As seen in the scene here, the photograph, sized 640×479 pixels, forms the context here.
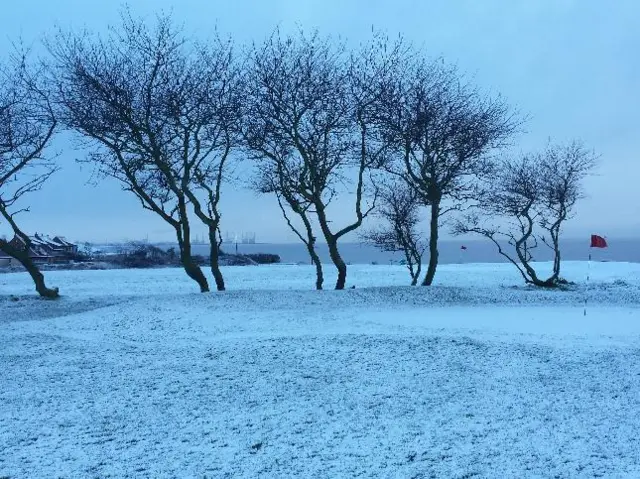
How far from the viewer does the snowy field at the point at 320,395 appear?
6160 millimetres

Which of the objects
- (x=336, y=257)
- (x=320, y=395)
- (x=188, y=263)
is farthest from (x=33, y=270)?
(x=320, y=395)

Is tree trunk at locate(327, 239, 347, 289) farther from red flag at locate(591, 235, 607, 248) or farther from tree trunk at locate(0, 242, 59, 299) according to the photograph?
tree trunk at locate(0, 242, 59, 299)

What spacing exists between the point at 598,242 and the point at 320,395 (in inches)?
517

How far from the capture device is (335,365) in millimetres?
9586

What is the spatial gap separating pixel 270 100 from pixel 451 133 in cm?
594

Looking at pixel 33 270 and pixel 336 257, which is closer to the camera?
pixel 336 257

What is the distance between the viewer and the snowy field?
243 inches

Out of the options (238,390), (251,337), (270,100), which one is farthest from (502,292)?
(238,390)

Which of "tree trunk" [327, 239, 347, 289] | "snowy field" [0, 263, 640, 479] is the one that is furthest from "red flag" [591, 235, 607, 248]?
"tree trunk" [327, 239, 347, 289]

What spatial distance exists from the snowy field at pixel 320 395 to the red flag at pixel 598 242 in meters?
3.46

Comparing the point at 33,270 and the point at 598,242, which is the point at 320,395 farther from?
the point at 33,270

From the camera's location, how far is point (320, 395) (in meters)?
8.17

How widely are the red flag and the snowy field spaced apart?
3.46 m

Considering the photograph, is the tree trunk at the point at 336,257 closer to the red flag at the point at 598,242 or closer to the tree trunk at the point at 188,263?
the tree trunk at the point at 188,263
